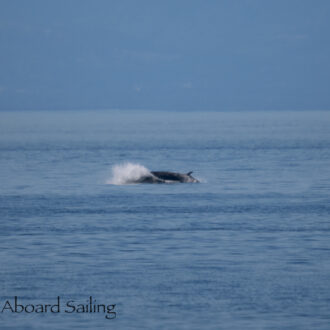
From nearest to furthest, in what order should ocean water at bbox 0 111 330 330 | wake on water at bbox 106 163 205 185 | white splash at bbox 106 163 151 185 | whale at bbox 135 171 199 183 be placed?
ocean water at bbox 0 111 330 330, whale at bbox 135 171 199 183, wake on water at bbox 106 163 205 185, white splash at bbox 106 163 151 185

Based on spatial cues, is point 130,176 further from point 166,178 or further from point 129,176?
point 166,178

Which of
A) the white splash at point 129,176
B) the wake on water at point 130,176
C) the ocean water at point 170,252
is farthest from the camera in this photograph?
the white splash at point 129,176

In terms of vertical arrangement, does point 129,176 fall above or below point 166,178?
above

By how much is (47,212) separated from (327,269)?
13.5 m

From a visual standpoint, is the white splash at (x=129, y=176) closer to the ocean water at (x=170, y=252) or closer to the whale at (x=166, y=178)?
the ocean water at (x=170, y=252)

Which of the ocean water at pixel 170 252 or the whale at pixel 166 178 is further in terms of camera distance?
Answer: the whale at pixel 166 178

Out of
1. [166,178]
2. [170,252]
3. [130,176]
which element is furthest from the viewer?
[130,176]

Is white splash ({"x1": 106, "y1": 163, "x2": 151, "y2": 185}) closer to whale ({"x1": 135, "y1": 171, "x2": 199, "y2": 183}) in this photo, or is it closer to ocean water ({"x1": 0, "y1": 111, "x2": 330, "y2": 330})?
ocean water ({"x1": 0, "y1": 111, "x2": 330, "y2": 330})

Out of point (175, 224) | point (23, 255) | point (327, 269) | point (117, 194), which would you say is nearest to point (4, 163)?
point (117, 194)

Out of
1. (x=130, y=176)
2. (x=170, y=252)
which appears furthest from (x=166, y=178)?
(x=170, y=252)

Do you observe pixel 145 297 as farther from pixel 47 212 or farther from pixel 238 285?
pixel 47 212

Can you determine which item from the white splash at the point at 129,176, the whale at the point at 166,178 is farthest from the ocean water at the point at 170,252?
the whale at the point at 166,178

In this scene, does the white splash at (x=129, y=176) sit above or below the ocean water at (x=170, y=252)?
above

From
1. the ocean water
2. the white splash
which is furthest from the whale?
the ocean water
